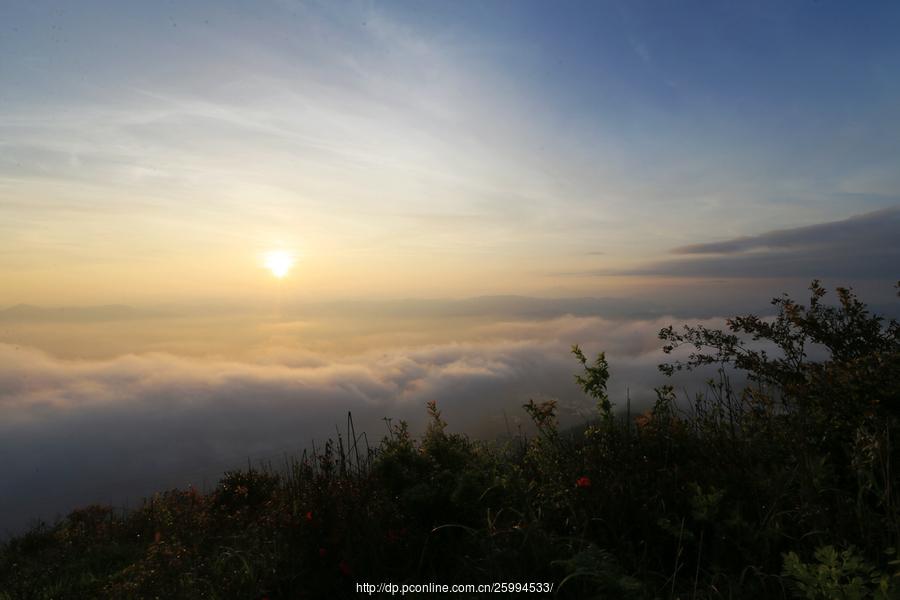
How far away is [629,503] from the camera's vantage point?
4.16m

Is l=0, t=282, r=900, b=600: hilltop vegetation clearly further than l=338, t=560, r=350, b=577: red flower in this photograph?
No

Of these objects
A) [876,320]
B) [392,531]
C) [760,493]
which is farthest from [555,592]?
[876,320]

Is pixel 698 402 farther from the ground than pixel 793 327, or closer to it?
closer to it

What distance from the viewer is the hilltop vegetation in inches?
141

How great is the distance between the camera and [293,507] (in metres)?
4.87

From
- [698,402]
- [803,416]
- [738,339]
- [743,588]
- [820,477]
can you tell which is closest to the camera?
[743,588]

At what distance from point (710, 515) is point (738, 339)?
3292mm

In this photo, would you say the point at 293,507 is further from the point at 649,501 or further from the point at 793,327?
the point at 793,327

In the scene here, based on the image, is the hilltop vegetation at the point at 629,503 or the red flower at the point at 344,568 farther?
the red flower at the point at 344,568

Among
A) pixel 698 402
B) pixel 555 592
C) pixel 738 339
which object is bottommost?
pixel 555 592

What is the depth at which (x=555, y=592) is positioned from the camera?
11.3ft

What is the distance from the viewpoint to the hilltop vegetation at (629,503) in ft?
Answer: 11.7

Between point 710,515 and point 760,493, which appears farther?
point 760,493

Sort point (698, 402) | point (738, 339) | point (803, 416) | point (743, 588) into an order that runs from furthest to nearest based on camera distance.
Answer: point (738, 339)
point (698, 402)
point (803, 416)
point (743, 588)
